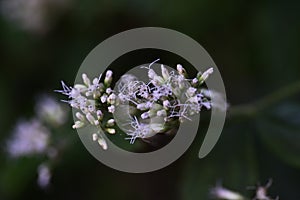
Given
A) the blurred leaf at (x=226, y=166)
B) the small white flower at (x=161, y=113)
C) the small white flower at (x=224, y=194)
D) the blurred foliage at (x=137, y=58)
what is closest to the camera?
the small white flower at (x=161, y=113)

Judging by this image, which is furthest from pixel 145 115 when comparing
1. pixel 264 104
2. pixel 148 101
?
pixel 264 104

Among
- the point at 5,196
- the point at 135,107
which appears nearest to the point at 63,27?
the point at 5,196

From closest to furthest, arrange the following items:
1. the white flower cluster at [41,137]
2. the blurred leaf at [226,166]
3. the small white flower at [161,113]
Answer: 1. the small white flower at [161,113]
2. the blurred leaf at [226,166]
3. the white flower cluster at [41,137]

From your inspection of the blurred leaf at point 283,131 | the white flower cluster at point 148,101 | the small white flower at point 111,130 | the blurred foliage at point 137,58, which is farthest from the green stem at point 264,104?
the small white flower at point 111,130

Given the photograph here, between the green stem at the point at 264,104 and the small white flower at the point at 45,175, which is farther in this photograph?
the green stem at the point at 264,104

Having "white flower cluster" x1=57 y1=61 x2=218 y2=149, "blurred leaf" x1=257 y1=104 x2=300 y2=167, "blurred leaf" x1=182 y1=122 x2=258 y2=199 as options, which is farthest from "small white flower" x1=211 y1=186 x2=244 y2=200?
"white flower cluster" x1=57 y1=61 x2=218 y2=149

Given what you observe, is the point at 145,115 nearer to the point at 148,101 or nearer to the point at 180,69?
the point at 148,101

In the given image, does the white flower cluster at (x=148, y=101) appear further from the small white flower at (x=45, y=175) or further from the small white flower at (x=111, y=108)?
the small white flower at (x=45, y=175)
